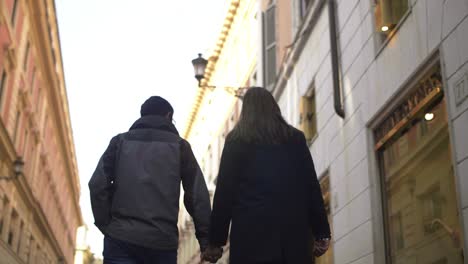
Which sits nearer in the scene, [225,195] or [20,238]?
[225,195]

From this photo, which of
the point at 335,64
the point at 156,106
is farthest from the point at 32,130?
the point at 156,106

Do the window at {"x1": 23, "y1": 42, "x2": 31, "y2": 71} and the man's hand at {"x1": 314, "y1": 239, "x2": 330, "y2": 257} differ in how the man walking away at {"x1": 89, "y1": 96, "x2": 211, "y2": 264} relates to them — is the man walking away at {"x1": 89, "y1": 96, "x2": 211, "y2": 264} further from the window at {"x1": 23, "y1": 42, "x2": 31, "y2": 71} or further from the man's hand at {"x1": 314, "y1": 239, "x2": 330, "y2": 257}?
the window at {"x1": 23, "y1": 42, "x2": 31, "y2": 71}

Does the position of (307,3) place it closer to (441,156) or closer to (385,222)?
(385,222)

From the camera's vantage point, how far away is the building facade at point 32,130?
2592 cm

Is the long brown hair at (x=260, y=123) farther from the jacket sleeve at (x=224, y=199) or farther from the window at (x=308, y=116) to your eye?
the window at (x=308, y=116)

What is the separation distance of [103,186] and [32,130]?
2997 centimetres

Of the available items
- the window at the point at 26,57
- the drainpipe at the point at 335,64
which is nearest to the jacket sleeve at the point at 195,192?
the drainpipe at the point at 335,64

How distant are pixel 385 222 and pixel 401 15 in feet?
10.5

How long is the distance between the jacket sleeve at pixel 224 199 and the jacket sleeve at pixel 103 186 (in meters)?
0.83

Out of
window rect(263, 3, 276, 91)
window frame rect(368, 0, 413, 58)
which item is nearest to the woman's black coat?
window frame rect(368, 0, 413, 58)

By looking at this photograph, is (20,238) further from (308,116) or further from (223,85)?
(308,116)

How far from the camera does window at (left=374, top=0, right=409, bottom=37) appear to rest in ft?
33.9

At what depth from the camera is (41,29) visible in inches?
1297

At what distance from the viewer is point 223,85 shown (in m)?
36.9
